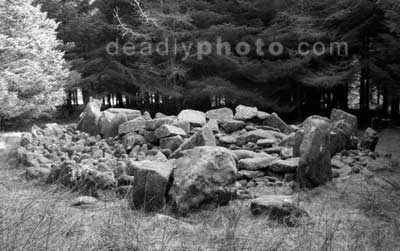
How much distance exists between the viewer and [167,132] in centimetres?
817

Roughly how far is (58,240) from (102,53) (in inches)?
681

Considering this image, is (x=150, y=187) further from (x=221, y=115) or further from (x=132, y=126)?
(x=221, y=115)

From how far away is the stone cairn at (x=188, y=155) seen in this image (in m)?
5.03

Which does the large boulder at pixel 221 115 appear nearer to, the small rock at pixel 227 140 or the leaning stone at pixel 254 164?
the small rock at pixel 227 140

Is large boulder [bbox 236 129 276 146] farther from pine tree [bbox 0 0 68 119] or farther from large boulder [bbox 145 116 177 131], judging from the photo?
pine tree [bbox 0 0 68 119]

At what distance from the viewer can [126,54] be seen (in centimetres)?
1845

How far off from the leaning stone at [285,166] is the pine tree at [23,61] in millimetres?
8539

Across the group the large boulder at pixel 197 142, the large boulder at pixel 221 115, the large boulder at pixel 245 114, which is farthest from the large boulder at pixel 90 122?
the large boulder at pixel 245 114

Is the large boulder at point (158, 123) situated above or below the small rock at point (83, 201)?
above

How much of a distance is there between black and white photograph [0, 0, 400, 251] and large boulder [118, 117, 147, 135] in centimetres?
3

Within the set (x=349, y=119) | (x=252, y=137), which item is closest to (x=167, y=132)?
(x=252, y=137)

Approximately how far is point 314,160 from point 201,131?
2.23 m

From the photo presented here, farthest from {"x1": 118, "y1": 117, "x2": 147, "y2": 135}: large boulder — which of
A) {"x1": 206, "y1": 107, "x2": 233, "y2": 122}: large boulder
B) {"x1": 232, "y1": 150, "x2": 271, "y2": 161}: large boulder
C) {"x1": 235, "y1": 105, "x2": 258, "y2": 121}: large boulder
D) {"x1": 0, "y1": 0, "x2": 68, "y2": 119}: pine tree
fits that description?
{"x1": 0, "y1": 0, "x2": 68, "y2": 119}: pine tree

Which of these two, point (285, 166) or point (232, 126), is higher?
point (232, 126)
